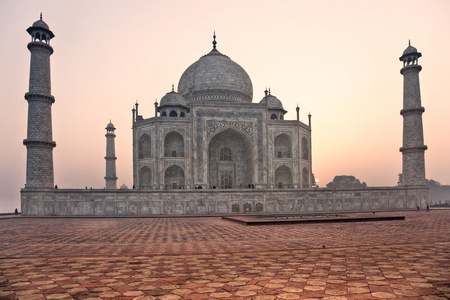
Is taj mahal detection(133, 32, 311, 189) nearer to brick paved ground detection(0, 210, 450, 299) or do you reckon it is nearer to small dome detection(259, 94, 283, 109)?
small dome detection(259, 94, 283, 109)

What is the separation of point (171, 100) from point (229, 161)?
7.82 metres

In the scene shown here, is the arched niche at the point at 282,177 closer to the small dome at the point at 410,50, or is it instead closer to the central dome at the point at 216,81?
the central dome at the point at 216,81

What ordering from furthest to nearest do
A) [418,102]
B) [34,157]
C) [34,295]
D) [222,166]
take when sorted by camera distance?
[222,166] < [418,102] < [34,157] < [34,295]

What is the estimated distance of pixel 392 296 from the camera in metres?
3.26

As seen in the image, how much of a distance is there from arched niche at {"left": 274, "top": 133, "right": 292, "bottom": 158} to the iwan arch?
0.09m

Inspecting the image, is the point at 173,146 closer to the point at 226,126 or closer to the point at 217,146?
the point at 217,146

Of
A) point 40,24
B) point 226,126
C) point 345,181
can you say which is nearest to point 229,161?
point 226,126

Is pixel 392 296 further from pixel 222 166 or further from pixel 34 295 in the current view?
pixel 222 166

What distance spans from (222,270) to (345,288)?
1648 mm

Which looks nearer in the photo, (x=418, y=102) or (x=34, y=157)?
(x=34, y=157)

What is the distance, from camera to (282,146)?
3103 cm

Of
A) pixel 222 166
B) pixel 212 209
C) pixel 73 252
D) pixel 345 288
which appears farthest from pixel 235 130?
pixel 345 288

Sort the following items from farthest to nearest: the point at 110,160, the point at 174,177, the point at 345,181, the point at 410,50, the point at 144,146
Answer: the point at 345,181 < the point at 110,160 < the point at 144,146 < the point at 174,177 < the point at 410,50

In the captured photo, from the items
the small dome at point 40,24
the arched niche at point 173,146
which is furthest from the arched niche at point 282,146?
the small dome at point 40,24
